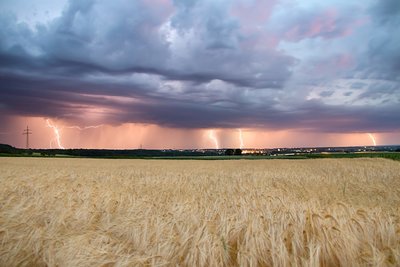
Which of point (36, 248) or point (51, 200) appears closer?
point (36, 248)

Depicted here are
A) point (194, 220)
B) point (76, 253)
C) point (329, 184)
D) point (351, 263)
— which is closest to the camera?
point (351, 263)

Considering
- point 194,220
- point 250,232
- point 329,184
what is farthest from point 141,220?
point 329,184

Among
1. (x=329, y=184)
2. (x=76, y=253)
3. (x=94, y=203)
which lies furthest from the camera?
(x=329, y=184)

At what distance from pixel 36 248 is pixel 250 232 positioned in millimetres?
2569

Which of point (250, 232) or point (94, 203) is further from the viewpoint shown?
point (94, 203)

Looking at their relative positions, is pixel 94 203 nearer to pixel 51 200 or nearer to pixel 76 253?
pixel 51 200

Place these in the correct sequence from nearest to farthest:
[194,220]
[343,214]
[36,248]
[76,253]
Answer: [76,253] < [36,248] < [194,220] < [343,214]

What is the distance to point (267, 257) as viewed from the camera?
369 centimetres

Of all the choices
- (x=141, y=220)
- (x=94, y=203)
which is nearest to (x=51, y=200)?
(x=94, y=203)

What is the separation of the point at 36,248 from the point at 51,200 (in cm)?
317

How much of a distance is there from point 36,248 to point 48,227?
1052 millimetres

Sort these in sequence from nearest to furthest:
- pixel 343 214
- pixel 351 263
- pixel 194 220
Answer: pixel 351 263 → pixel 194 220 → pixel 343 214

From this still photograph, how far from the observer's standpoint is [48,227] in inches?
202

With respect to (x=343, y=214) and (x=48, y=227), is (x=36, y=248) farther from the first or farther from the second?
(x=343, y=214)
